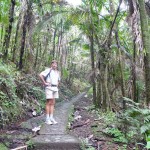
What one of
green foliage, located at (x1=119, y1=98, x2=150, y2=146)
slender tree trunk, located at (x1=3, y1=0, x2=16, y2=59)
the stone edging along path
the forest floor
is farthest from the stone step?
slender tree trunk, located at (x1=3, y1=0, x2=16, y2=59)

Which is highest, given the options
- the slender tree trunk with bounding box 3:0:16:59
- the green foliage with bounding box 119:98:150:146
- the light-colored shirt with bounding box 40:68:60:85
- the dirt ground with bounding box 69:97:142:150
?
the slender tree trunk with bounding box 3:0:16:59

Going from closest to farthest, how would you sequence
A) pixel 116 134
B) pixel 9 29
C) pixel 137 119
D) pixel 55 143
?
1. pixel 137 119
2. pixel 55 143
3. pixel 116 134
4. pixel 9 29

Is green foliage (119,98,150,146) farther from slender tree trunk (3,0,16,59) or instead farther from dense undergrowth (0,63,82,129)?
slender tree trunk (3,0,16,59)

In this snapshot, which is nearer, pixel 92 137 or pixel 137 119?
pixel 137 119

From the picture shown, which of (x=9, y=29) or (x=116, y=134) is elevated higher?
(x=9, y=29)

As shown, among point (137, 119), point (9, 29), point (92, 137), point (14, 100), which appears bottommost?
point (92, 137)

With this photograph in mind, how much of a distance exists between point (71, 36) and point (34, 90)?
54.4ft

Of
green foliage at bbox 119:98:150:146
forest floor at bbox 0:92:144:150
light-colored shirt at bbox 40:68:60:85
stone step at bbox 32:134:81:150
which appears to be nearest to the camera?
green foliage at bbox 119:98:150:146

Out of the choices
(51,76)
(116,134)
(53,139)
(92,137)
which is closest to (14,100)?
(51,76)

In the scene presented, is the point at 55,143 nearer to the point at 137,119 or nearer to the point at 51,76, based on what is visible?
the point at 137,119

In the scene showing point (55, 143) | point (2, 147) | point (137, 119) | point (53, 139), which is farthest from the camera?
point (53, 139)

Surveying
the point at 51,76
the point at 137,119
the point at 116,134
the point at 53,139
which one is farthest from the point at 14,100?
the point at 137,119

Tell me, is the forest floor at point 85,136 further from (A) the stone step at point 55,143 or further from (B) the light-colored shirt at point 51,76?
(B) the light-colored shirt at point 51,76

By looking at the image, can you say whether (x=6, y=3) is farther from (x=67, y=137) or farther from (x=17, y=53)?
(x=67, y=137)
